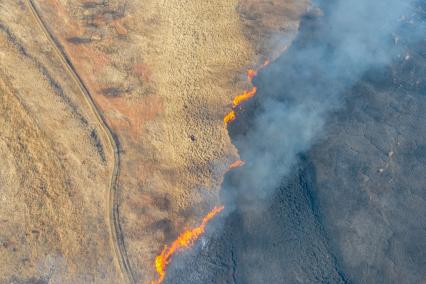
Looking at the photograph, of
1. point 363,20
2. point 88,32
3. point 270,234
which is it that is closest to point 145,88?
point 88,32

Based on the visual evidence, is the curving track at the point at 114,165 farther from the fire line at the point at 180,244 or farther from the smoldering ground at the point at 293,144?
the smoldering ground at the point at 293,144

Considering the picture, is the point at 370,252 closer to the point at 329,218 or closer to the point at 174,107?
the point at 329,218

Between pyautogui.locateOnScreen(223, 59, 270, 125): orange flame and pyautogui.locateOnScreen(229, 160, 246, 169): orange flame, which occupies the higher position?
pyautogui.locateOnScreen(223, 59, 270, 125): orange flame

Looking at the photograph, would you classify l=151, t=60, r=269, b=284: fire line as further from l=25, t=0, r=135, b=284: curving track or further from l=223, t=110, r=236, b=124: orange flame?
l=223, t=110, r=236, b=124: orange flame

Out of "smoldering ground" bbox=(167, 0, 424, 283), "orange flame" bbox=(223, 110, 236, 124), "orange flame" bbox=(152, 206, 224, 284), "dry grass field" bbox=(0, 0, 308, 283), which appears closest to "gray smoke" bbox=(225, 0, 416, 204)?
"smoldering ground" bbox=(167, 0, 424, 283)

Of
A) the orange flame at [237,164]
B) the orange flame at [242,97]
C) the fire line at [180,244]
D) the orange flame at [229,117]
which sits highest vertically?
the orange flame at [242,97]

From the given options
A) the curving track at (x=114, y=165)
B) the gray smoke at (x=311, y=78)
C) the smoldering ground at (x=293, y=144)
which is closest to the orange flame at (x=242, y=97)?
the smoldering ground at (x=293, y=144)
